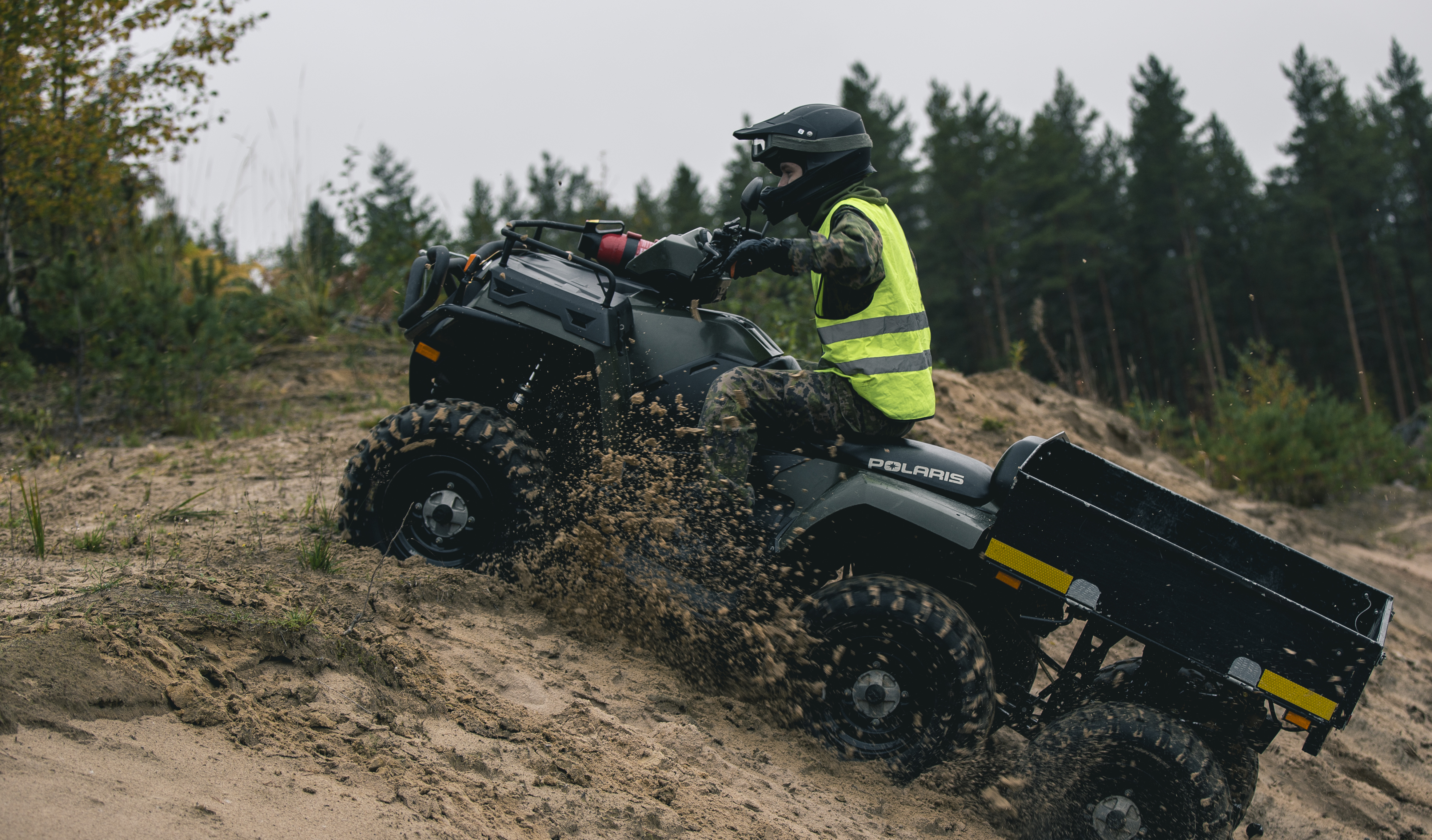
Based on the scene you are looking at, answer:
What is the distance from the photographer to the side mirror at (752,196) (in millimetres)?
3705

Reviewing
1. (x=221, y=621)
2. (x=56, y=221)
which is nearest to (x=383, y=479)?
(x=221, y=621)

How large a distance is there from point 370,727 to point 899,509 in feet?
6.14

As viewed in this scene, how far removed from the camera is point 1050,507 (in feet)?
10.1

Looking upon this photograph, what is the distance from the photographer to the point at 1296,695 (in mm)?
2822

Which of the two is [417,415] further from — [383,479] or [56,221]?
[56,221]

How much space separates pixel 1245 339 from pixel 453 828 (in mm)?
44767

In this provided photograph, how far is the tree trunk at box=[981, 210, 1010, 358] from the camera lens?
32.8 meters

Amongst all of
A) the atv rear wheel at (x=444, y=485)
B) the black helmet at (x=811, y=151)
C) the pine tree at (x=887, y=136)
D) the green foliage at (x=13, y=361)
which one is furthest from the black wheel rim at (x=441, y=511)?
the pine tree at (x=887, y=136)

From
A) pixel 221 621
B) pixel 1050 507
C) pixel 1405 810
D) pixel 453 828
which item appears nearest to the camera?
pixel 453 828

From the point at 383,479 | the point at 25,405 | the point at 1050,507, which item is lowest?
the point at 25,405

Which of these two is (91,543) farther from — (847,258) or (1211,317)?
(1211,317)

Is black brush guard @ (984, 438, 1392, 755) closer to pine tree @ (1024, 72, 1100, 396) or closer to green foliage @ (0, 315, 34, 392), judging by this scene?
green foliage @ (0, 315, 34, 392)

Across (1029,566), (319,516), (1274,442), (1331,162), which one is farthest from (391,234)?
(1331,162)

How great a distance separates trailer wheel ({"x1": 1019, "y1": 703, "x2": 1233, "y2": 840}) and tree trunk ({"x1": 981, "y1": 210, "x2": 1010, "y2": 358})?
99.6ft
